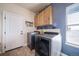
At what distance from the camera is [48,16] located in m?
1.19

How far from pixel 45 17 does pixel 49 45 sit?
0.36 m

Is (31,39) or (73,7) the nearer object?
(73,7)

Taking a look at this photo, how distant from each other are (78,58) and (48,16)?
583 millimetres

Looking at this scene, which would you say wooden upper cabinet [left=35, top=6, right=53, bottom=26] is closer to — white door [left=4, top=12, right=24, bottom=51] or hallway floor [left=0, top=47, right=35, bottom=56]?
white door [left=4, top=12, right=24, bottom=51]

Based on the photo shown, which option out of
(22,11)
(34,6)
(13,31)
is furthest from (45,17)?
(13,31)

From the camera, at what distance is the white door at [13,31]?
3.77 feet

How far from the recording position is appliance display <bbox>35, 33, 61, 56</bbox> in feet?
3.52

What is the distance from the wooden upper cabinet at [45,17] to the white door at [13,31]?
204 mm

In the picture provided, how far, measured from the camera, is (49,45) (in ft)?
3.55

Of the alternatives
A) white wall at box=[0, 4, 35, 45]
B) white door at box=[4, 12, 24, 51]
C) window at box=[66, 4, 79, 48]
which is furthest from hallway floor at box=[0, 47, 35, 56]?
window at box=[66, 4, 79, 48]

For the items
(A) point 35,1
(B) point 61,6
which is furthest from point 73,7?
(A) point 35,1

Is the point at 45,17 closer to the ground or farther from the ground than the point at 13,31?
farther from the ground

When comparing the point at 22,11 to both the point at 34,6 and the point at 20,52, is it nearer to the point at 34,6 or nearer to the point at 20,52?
the point at 34,6

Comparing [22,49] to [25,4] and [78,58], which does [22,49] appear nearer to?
[25,4]
